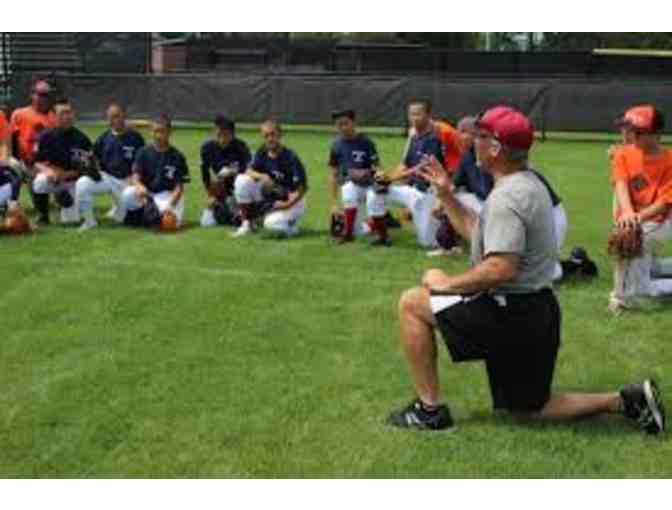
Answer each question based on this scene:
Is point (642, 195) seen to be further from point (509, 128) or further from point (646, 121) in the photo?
point (509, 128)

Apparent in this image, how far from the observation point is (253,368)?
6.64 metres

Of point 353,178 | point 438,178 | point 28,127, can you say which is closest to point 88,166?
point 28,127

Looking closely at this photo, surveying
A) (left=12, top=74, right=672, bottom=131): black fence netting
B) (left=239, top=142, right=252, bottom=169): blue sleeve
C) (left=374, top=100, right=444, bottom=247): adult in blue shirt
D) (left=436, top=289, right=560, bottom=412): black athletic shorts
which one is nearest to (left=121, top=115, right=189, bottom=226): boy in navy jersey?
(left=239, top=142, right=252, bottom=169): blue sleeve

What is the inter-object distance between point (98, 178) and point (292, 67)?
21819 mm

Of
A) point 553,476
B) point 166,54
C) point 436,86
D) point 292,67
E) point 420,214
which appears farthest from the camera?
point 166,54

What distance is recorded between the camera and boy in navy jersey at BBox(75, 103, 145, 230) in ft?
39.2

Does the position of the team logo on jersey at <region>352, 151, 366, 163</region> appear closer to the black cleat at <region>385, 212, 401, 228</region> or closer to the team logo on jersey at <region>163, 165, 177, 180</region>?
the black cleat at <region>385, 212, 401, 228</region>

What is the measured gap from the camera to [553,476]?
16.0ft

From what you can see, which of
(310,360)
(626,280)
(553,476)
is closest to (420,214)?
(626,280)

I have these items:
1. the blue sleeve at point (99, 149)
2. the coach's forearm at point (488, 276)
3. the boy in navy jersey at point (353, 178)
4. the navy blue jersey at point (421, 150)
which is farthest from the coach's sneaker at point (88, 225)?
the coach's forearm at point (488, 276)

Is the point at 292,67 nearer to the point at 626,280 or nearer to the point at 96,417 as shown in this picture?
the point at 626,280

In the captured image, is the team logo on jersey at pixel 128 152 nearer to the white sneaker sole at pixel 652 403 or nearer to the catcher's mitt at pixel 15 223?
the catcher's mitt at pixel 15 223

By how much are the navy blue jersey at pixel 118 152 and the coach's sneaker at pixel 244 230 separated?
167 cm

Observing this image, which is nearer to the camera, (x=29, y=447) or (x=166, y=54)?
(x=29, y=447)
